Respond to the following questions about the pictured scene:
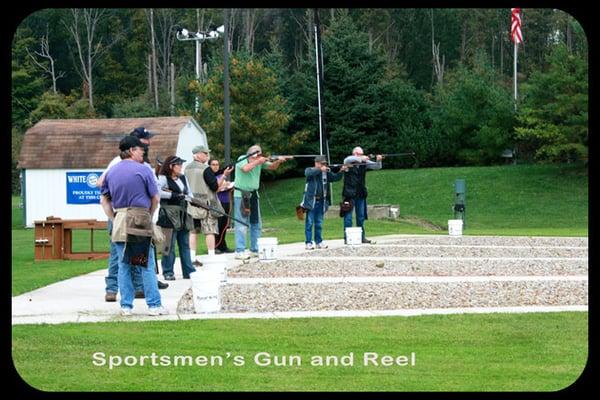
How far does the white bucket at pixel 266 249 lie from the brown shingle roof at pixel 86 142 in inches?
942

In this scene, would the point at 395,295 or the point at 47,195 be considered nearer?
the point at 395,295

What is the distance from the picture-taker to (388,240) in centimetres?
2375

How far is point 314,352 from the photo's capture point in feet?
29.6

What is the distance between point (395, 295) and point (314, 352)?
413 cm

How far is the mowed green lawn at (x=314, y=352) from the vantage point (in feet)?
25.7

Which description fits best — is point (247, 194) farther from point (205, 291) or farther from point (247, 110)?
point (247, 110)

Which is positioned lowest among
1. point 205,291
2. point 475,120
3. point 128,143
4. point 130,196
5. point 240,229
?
point 205,291

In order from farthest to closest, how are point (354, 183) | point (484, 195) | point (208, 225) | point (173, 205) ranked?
point (484, 195)
point (354, 183)
point (208, 225)
point (173, 205)

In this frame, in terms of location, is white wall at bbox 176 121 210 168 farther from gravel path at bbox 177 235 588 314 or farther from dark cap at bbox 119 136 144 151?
dark cap at bbox 119 136 144 151

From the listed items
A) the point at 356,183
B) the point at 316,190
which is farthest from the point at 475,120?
the point at 316,190

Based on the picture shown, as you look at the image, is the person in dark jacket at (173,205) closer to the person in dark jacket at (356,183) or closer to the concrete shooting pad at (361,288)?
the concrete shooting pad at (361,288)

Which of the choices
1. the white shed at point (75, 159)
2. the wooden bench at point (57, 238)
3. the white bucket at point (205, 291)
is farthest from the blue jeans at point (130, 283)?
the white shed at point (75, 159)

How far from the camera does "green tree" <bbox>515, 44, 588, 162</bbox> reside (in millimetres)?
43969

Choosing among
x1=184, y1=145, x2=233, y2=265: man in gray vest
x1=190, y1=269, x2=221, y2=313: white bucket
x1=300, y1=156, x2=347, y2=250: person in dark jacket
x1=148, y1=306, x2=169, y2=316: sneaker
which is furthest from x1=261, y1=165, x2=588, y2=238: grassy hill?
x1=148, y1=306, x2=169, y2=316: sneaker
